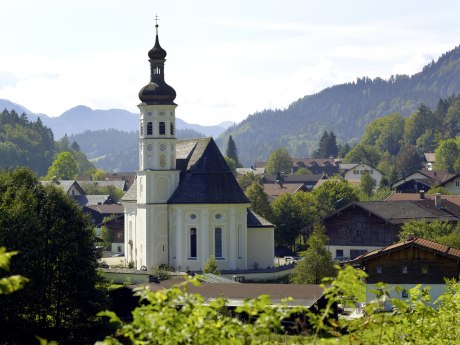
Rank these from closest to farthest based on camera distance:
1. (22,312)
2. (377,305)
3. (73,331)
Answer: (377,305)
(22,312)
(73,331)

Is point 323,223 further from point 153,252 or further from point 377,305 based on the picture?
point 377,305

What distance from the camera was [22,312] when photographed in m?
39.0

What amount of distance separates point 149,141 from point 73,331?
68.5ft

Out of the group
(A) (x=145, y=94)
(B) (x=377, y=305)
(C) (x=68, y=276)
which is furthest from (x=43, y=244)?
(B) (x=377, y=305)

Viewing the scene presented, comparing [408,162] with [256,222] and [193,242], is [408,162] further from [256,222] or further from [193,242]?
[193,242]

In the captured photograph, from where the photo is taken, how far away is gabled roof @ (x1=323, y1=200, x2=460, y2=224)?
2781 inches

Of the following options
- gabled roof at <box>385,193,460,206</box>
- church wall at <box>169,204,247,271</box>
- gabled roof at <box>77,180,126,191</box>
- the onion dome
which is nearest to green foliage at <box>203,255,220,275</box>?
church wall at <box>169,204,247,271</box>

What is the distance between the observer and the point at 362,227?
70812 mm

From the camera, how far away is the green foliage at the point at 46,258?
3938 cm

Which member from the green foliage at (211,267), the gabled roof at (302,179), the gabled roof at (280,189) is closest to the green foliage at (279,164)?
the gabled roof at (302,179)

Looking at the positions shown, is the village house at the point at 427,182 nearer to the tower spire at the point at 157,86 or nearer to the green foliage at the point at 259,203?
the green foliage at the point at 259,203

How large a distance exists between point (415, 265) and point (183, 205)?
16739mm

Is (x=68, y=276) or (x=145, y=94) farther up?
(x=145, y=94)

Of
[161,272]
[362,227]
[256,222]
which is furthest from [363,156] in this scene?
[161,272]
